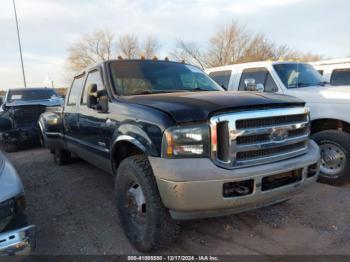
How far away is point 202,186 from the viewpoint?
2438 mm

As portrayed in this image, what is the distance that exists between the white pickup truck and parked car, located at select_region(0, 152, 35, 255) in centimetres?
330

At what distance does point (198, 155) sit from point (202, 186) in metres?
0.25

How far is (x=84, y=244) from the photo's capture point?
323cm

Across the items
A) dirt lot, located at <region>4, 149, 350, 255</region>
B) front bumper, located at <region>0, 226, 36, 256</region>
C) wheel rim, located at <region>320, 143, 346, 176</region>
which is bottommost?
dirt lot, located at <region>4, 149, 350, 255</region>

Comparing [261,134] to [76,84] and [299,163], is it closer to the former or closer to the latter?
[299,163]

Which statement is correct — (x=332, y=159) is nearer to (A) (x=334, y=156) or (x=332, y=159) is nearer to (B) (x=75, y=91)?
(A) (x=334, y=156)

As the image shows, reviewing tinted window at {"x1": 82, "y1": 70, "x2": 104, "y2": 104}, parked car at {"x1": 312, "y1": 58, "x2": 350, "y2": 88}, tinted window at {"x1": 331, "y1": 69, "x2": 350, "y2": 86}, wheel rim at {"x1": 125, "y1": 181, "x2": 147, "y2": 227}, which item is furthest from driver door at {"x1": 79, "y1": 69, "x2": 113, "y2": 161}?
tinted window at {"x1": 331, "y1": 69, "x2": 350, "y2": 86}

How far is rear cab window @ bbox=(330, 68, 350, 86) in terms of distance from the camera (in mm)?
7402

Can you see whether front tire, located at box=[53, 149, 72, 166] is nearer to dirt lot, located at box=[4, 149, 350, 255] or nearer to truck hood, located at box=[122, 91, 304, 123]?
dirt lot, located at box=[4, 149, 350, 255]

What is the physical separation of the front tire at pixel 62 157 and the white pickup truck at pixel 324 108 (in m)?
3.73

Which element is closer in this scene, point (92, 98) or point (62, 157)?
→ point (92, 98)

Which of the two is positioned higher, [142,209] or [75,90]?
[75,90]

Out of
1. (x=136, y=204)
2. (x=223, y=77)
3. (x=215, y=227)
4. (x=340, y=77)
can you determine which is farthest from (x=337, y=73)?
(x=136, y=204)

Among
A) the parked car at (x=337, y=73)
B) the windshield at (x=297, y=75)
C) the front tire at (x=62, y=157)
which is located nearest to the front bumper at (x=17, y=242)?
the front tire at (x=62, y=157)
